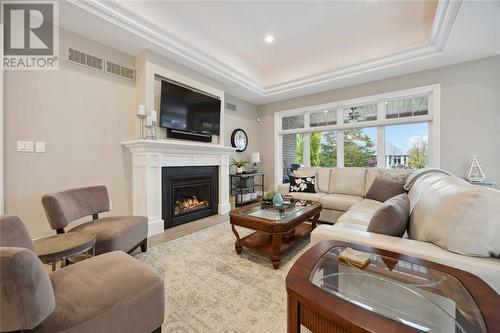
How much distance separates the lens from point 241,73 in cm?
432

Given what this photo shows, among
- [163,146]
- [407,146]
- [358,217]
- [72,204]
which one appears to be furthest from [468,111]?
[72,204]

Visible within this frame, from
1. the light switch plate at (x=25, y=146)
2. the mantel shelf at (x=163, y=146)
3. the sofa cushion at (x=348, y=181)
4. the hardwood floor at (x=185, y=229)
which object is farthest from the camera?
the sofa cushion at (x=348, y=181)

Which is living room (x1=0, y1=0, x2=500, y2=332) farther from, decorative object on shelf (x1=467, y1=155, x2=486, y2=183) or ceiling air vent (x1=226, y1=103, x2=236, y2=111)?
ceiling air vent (x1=226, y1=103, x2=236, y2=111)

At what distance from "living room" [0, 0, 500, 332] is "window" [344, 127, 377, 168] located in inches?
1.1

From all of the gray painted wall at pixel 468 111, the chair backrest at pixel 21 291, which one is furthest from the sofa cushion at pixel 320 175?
the chair backrest at pixel 21 291

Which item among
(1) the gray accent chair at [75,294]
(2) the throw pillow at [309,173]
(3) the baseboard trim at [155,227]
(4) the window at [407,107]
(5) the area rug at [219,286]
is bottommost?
(5) the area rug at [219,286]

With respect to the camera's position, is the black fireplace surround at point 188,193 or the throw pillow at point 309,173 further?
the throw pillow at point 309,173

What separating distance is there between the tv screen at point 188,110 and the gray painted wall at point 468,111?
12.3 ft

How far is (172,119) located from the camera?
337cm

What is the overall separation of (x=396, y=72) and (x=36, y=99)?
5.60m

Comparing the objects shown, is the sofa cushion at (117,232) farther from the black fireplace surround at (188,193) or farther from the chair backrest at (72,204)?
the black fireplace surround at (188,193)

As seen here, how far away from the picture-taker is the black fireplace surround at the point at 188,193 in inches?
130

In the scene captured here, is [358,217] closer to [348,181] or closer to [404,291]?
[404,291]

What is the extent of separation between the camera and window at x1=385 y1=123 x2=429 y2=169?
3859mm
